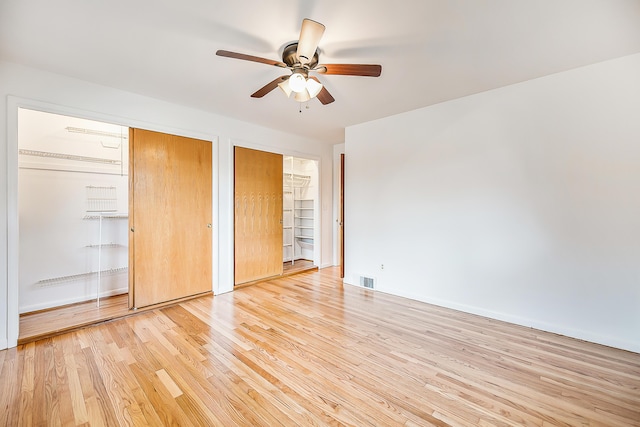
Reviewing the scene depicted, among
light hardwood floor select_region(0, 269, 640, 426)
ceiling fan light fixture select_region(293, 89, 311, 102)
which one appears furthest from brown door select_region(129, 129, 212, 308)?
ceiling fan light fixture select_region(293, 89, 311, 102)

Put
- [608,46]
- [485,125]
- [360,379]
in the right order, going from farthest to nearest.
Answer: [485,125]
[608,46]
[360,379]

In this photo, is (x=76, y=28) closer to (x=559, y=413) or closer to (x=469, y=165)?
(x=469, y=165)

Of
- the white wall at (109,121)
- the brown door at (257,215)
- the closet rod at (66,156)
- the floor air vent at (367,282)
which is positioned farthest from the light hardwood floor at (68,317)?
the floor air vent at (367,282)

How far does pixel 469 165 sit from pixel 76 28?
12.5ft

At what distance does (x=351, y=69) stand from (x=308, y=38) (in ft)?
1.45

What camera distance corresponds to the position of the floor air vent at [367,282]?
3.99m

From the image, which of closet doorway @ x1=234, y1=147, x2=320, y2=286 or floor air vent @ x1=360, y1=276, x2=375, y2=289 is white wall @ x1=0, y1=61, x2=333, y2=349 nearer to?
closet doorway @ x1=234, y1=147, x2=320, y2=286

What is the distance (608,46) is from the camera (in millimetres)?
2125

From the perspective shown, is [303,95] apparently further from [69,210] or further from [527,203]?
[69,210]

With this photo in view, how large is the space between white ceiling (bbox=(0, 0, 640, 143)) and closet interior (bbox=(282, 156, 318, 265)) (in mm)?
2990

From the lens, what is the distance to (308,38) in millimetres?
1668

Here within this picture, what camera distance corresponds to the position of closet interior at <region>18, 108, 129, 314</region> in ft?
9.86

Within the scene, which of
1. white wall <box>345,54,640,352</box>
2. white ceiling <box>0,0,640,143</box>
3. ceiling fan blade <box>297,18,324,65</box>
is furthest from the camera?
white wall <box>345,54,640,352</box>

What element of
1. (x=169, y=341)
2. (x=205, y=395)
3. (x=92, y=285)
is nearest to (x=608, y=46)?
(x=205, y=395)
